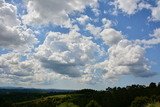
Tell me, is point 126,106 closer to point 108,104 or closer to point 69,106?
point 108,104

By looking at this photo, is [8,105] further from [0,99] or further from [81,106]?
[81,106]

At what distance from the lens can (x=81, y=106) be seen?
19725cm

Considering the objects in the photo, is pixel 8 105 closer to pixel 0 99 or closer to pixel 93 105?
pixel 0 99

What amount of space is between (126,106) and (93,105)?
6056 cm

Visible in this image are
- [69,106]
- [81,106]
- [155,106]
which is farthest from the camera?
[81,106]

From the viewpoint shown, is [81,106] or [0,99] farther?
[81,106]

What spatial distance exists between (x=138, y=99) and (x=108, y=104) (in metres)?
41.7

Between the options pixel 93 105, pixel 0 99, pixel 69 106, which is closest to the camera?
pixel 69 106

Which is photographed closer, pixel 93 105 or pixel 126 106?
pixel 93 105

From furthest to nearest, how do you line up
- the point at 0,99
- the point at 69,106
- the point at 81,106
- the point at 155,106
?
the point at 81,106, the point at 0,99, the point at 69,106, the point at 155,106

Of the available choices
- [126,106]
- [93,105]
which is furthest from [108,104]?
[93,105]

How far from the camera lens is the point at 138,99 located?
6314 inches

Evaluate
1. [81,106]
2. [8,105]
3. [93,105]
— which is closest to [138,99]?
[93,105]

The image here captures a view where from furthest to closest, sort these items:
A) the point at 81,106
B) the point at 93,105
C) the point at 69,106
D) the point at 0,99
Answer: the point at 81,106, the point at 0,99, the point at 93,105, the point at 69,106
